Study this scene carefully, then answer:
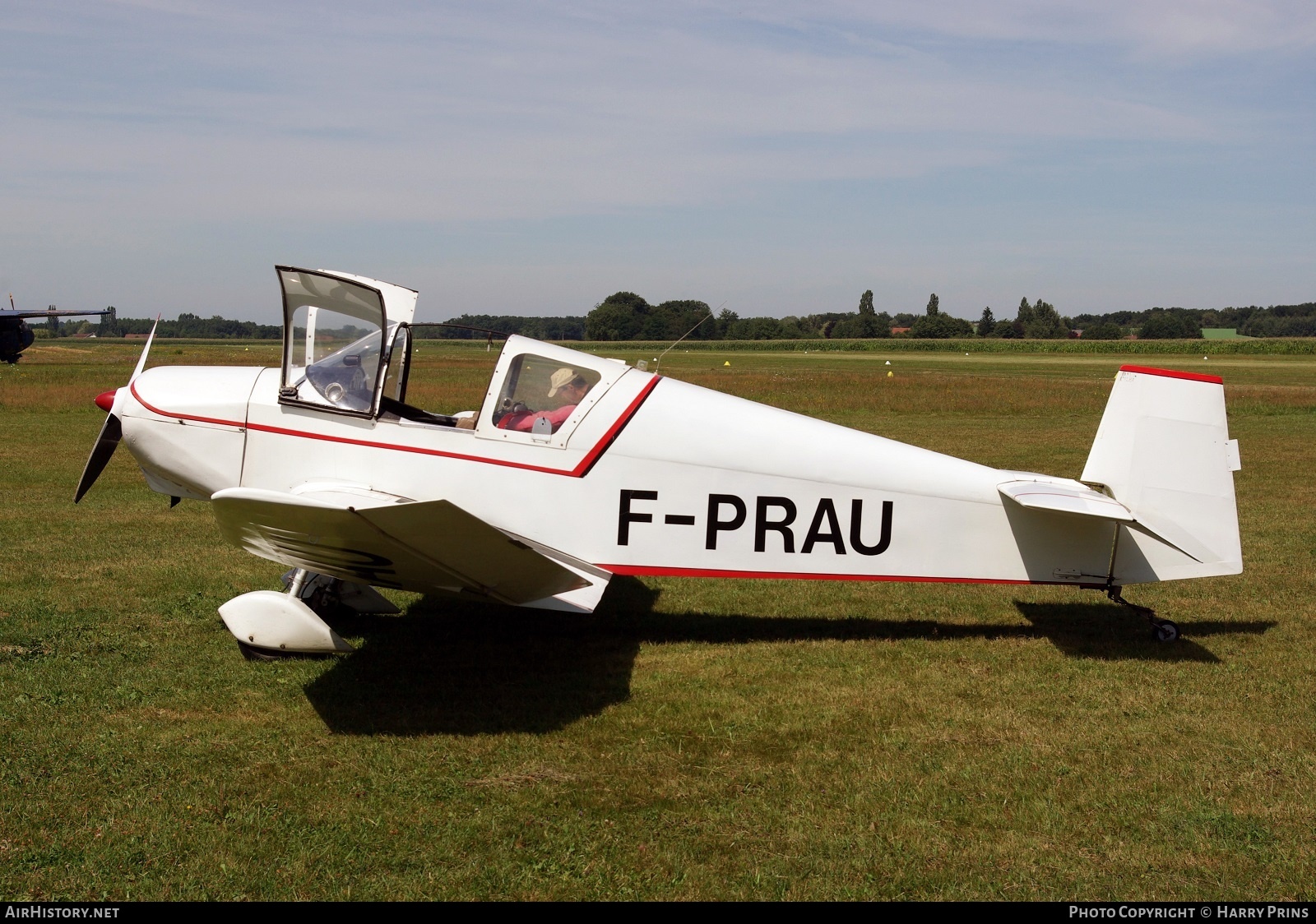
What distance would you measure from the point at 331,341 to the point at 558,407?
1.42 meters

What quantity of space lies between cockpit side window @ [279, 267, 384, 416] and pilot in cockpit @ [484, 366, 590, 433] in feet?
2.63

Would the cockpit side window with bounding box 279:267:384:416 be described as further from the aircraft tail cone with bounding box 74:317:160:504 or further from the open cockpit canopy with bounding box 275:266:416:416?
the aircraft tail cone with bounding box 74:317:160:504

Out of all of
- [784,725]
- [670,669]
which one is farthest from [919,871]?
[670,669]

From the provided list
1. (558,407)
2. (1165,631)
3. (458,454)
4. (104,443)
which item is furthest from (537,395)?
(1165,631)

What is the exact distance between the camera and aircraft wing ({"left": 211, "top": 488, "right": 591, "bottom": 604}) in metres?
4.24

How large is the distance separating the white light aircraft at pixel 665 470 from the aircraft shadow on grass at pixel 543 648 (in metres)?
0.54

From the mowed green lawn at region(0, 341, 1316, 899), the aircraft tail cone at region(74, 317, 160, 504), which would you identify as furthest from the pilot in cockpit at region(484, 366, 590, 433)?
the aircraft tail cone at region(74, 317, 160, 504)

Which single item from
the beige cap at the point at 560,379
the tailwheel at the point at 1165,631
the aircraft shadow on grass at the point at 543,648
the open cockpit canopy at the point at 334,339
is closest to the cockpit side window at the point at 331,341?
the open cockpit canopy at the point at 334,339

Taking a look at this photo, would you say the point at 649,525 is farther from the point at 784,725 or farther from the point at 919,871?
the point at 919,871

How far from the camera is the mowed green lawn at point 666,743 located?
11.7 feet

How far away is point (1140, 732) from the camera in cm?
482

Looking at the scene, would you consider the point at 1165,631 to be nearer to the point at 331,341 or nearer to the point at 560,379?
the point at 560,379

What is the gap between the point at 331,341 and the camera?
5.79 m

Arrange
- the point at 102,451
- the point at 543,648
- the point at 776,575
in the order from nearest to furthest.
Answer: the point at 776,575 → the point at 543,648 → the point at 102,451
